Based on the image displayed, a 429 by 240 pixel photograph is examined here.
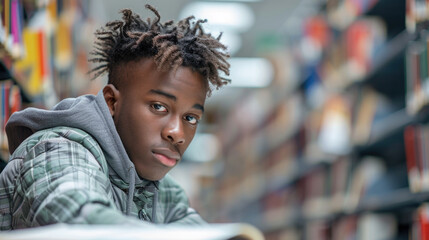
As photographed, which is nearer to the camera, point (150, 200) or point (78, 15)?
point (150, 200)

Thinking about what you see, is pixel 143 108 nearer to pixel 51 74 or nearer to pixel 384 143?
pixel 51 74

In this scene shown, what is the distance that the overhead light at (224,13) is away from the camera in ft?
21.6

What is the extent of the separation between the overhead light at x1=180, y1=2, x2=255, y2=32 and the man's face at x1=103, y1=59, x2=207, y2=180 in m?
5.41

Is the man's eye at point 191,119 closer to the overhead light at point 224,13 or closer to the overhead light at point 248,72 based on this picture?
the overhead light at point 224,13

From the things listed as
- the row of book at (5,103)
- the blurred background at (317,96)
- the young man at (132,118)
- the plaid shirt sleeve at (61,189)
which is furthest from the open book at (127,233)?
the row of book at (5,103)

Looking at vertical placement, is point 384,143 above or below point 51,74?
below

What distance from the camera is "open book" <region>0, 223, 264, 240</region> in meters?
0.62

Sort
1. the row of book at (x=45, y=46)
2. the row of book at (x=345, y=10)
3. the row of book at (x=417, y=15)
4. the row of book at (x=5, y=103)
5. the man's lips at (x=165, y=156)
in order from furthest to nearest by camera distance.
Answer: the row of book at (x=345, y=10)
the row of book at (x=417, y=15)
the row of book at (x=45, y=46)
the row of book at (x=5, y=103)
the man's lips at (x=165, y=156)

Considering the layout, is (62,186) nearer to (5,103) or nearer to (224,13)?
(5,103)

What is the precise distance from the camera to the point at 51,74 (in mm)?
2992

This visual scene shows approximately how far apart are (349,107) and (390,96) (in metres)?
0.32

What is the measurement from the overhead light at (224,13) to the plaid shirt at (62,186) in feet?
18.0

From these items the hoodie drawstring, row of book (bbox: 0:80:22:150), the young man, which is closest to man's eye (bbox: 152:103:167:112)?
the young man

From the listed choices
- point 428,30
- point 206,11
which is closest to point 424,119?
point 428,30
